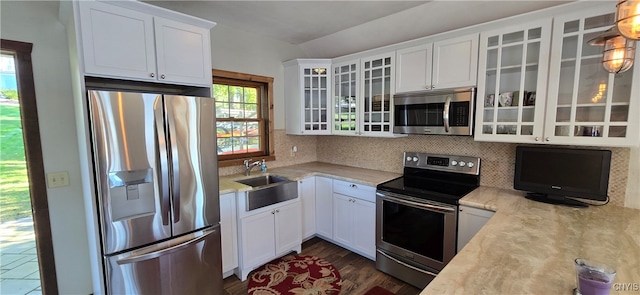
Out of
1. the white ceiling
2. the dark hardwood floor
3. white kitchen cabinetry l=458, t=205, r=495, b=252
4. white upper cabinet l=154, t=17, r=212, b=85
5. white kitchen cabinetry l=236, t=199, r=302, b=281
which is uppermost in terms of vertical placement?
the white ceiling

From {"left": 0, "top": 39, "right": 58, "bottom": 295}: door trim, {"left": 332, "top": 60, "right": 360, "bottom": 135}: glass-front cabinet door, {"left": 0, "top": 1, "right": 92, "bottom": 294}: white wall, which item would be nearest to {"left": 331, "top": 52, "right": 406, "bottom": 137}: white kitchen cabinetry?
{"left": 332, "top": 60, "right": 360, "bottom": 135}: glass-front cabinet door

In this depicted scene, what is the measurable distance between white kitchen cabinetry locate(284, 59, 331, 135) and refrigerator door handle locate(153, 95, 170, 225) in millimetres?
1814

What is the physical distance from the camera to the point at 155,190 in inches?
70.6

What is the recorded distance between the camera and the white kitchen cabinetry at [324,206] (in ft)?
10.1

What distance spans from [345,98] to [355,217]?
1416mm

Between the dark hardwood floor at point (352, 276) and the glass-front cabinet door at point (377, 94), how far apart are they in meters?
1.41

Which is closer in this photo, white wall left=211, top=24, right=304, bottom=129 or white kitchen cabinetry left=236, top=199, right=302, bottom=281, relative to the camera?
white kitchen cabinetry left=236, top=199, right=302, bottom=281

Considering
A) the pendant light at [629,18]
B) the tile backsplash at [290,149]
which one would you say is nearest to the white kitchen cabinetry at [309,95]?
the tile backsplash at [290,149]

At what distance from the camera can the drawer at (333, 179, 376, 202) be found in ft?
8.87

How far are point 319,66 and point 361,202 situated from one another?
1.74m

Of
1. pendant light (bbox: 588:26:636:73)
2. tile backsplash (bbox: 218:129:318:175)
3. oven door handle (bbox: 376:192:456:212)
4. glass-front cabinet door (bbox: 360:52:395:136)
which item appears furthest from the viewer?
tile backsplash (bbox: 218:129:318:175)

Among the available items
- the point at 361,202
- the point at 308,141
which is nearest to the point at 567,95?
the point at 361,202

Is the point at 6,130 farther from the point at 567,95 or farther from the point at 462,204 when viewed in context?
the point at 567,95

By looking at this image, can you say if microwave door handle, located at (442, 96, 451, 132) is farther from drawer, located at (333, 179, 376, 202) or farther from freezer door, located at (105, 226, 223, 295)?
freezer door, located at (105, 226, 223, 295)
